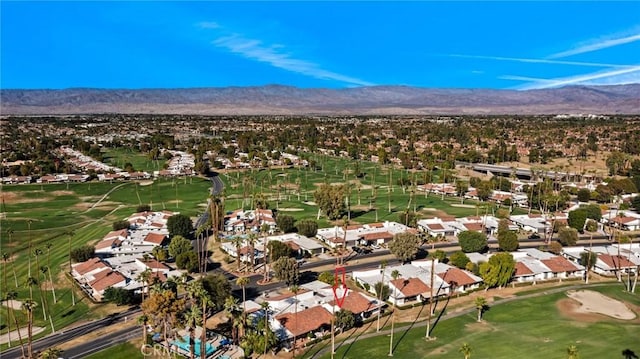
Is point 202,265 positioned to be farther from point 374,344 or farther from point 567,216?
point 567,216

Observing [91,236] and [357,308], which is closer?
[357,308]

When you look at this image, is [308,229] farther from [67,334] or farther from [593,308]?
[593,308]

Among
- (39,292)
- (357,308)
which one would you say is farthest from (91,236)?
(357,308)

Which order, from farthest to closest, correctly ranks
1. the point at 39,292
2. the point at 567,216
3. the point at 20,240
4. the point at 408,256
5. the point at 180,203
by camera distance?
the point at 180,203, the point at 567,216, the point at 20,240, the point at 408,256, the point at 39,292

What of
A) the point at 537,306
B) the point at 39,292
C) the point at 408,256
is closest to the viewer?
the point at 537,306

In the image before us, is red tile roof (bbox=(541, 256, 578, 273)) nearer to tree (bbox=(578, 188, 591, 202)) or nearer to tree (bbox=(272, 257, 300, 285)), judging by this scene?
tree (bbox=(272, 257, 300, 285))
